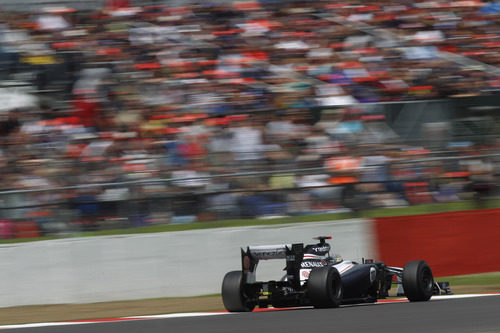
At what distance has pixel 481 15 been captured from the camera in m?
13.8

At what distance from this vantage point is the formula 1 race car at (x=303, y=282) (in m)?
7.46

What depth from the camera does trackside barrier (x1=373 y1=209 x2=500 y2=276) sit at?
10766mm

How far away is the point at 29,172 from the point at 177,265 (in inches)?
88.6

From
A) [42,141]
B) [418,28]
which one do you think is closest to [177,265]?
[42,141]

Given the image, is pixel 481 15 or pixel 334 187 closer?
pixel 334 187

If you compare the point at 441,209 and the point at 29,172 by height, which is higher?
the point at 29,172

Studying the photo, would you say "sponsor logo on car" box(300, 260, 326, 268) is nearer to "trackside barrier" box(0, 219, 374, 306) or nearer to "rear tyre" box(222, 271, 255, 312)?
"rear tyre" box(222, 271, 255, 312)

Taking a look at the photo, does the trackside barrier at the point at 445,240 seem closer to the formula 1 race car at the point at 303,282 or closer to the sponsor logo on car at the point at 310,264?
the formula 1 race car at the point at 303,282

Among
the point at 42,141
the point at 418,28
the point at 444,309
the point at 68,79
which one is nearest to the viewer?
the point at 444,309

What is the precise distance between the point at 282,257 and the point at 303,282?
301 mm

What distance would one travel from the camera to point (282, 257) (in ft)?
25.1

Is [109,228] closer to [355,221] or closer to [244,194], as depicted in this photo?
[244,194]

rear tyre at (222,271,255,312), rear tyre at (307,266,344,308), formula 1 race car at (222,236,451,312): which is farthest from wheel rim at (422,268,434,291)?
rear tyre at (222,271,255,312)

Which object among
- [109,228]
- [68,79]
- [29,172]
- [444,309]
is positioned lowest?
[444,309]
